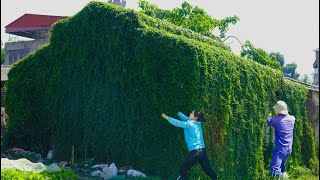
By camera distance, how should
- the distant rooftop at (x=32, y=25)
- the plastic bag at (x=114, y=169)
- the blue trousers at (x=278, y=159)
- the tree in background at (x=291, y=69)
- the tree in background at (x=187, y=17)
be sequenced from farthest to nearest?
the tree in background at (x=291, y=69) < the distant rooftop at (x=32, y=25) < the tree in background at (x=187, y=17) < the blue trousers at (x=278, y=159) < the plastic bag at (x=114, y=169)

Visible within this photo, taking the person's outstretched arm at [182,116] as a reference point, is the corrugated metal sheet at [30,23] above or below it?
above

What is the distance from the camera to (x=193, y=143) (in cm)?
842

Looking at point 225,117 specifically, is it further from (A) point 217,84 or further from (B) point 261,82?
(B) point 261,82

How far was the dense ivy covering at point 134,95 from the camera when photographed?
9.51 metres

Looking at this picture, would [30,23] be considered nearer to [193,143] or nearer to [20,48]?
[20,48]

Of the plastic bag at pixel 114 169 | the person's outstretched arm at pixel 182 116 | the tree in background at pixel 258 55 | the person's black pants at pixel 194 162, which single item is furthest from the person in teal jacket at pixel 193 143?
the tree in background at pixel 258 55

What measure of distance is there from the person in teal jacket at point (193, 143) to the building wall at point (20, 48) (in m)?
25.8

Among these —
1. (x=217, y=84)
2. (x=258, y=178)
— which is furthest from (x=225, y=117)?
(x=258, y=178)

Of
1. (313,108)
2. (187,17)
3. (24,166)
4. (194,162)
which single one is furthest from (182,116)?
(187,17)

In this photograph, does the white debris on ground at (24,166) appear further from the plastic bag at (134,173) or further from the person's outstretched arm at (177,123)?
the person's outstretched arm at (177,123)

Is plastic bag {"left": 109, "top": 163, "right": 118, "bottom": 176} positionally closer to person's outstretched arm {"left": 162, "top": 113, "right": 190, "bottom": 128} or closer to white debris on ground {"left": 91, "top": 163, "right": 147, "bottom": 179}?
white debris on ground {"left": 91, "top": 163, "right": 147, "bottom": 179}

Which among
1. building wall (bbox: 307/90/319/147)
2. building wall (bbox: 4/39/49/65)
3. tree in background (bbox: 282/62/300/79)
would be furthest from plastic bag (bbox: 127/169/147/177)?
tree in background (bbox: 282/62/300/79)

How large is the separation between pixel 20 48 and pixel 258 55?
1855 cm

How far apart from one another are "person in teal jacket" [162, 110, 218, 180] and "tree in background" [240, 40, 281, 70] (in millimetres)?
21241
